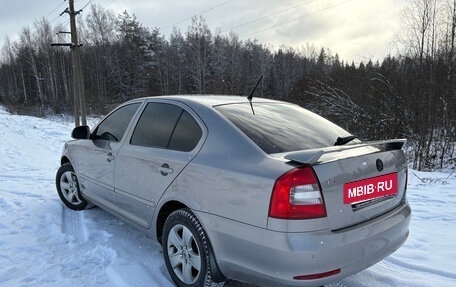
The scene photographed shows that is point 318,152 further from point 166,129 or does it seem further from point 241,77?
point 241,77

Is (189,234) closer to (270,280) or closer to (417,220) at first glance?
(270,280)

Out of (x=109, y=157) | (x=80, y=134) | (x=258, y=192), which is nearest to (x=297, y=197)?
(x=258, y=192)

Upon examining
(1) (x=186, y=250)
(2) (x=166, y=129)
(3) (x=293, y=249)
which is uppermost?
(2) (x=166, y=129)

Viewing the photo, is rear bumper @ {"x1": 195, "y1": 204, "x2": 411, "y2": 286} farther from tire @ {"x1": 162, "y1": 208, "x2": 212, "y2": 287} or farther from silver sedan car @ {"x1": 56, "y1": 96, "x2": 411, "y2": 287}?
tire @ {"x1": 162, "y1": 208, "x2": 212, "y2": 287}

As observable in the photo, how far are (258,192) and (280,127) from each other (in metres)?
0.84

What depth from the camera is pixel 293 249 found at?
6.93 feet

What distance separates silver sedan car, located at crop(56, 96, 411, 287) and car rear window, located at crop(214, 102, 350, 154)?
12mm

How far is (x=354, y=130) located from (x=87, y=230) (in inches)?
527

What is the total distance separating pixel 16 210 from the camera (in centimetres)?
493

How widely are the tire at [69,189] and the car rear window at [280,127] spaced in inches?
113

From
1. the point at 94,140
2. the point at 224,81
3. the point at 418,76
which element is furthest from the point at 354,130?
the point at 94,140

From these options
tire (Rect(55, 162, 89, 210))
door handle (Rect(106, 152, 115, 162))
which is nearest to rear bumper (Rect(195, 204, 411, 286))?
door handle (Rect(106, 152, 115, 162))

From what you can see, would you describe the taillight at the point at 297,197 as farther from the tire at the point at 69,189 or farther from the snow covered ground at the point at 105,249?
the tire at the point at 69,189

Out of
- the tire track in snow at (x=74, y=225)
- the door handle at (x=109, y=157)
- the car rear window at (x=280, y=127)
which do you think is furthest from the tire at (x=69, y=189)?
the car rear window at (x=280, y=127)
